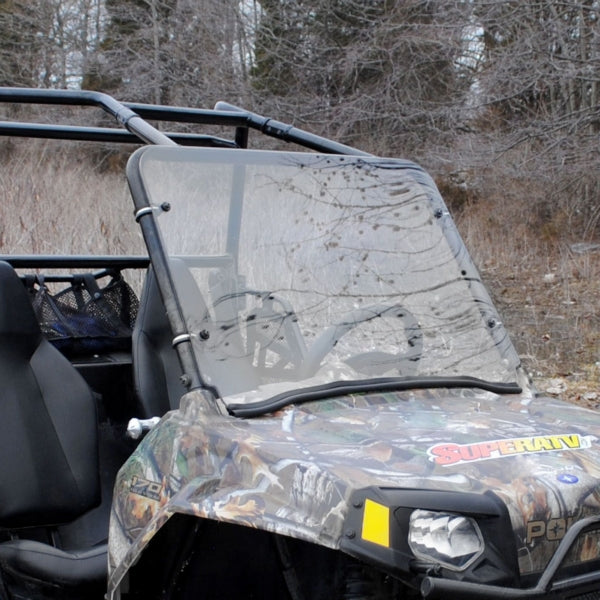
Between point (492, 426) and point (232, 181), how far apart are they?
113 centimetres

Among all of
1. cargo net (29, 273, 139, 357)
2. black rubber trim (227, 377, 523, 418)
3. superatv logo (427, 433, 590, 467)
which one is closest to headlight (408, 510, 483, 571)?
superatv logo (427, 433, 590, 467)

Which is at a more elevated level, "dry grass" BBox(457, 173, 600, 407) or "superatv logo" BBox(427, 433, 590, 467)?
"superatv logo" BBox(427, 433, 590, 467)

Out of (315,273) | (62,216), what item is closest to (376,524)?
(315,273)

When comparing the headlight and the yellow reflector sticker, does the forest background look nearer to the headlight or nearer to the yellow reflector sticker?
the headlight

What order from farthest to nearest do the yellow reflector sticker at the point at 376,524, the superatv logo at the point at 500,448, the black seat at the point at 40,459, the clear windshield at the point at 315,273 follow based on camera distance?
the black seat at the point at 40,459 → the clear windshield at the point at 315,273 → the superatv logo at the point at 500,448 → the yellow reflector sticker at the point at 376,524

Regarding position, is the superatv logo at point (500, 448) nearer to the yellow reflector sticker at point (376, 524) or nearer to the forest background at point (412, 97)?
the yellow reflector sticker at point (376, 524)

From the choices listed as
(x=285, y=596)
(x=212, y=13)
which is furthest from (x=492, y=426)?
(x=212, y=13)

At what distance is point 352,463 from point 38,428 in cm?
132

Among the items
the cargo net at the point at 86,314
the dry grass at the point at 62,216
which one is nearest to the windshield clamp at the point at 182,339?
the cargo net at the point at 86,314

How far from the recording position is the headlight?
187 cm

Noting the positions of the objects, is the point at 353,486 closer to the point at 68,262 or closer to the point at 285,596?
the point at 285,596

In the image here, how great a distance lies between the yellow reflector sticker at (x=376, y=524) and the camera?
6.02ft

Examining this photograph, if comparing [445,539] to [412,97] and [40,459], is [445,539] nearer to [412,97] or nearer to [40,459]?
[40,459]

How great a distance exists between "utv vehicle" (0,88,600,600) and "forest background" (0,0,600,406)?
4.16 m
